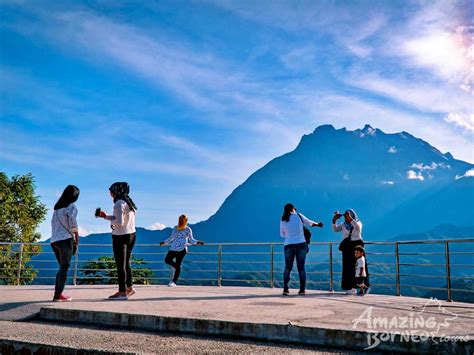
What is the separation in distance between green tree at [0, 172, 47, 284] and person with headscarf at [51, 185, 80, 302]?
76.0ft

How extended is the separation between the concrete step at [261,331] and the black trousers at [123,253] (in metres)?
1.50

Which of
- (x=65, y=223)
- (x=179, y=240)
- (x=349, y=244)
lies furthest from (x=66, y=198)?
(x=349, y=244)

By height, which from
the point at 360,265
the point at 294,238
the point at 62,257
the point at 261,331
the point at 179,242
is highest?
the point at 294,238

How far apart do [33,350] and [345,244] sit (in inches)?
243

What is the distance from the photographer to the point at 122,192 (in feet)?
22.1

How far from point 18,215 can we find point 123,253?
25.3 m

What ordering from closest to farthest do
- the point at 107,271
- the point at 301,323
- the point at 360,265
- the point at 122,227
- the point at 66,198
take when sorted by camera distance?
the point at 301,323 < the point at 66,198 < the point at 122,227 < the point at 360,265 < the point at 107,271

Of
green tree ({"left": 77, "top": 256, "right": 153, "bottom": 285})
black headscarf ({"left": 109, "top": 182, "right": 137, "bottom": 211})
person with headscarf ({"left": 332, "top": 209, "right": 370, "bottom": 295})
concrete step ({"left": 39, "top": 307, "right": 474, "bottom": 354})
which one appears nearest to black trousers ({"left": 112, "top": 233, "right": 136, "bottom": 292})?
black headscarf ({"left": 109, "top": 182, "right": 137, "bottom": 211})

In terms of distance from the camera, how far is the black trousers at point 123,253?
661 centimetres

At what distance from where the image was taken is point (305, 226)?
8.35m

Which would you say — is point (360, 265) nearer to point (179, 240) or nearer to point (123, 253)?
point (179, 240)

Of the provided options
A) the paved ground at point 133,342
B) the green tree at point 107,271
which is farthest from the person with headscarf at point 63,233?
the green tree at point 107,271

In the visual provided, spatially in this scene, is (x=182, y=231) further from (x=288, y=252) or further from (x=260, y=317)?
(x=260, y=317)

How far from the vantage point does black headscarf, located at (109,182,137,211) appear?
21.9 feet
